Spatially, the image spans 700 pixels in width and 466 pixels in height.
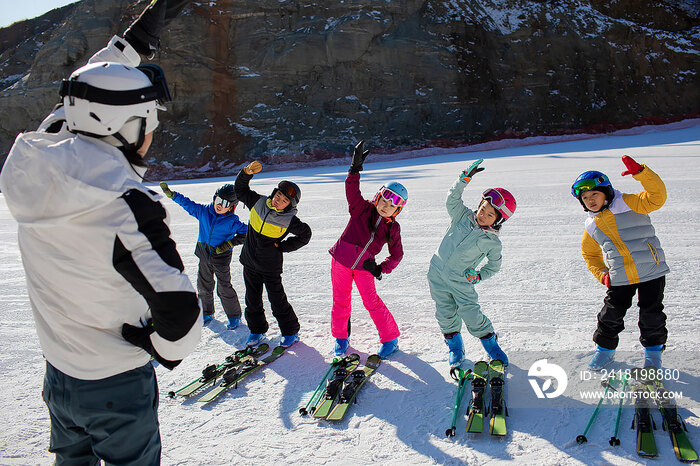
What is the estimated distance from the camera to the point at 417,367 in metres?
3.73

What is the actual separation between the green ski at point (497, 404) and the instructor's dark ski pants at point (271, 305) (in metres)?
1.74

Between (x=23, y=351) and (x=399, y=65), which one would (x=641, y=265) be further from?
(x=399, y=65)

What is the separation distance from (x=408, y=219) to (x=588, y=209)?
164 inches

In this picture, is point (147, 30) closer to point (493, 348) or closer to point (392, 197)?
point (392, 197)

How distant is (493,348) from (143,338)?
2.71 metres

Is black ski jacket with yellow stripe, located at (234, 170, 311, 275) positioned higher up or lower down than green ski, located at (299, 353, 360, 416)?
higher up

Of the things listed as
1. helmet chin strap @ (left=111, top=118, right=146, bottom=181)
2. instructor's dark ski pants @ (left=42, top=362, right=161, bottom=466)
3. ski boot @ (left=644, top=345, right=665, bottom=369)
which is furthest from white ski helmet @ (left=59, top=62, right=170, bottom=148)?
ski boot @ (left=644, top=345, right=665, bottom=369)

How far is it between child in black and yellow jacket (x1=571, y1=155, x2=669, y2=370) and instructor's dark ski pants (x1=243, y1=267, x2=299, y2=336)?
2.37 meters

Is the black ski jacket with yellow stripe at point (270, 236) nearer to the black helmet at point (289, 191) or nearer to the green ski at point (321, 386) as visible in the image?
the black helmet at point (289, 191)

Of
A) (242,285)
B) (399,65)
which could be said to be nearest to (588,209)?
(242,285)

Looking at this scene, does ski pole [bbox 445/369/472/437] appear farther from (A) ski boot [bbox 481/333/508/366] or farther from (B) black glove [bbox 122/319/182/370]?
(B) black glove [bbox 122/319/182/370]

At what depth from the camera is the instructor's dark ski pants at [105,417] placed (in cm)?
163

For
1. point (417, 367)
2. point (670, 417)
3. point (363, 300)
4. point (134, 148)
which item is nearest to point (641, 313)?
point (670, 417)

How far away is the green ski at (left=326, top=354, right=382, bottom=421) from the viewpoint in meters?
3.13
